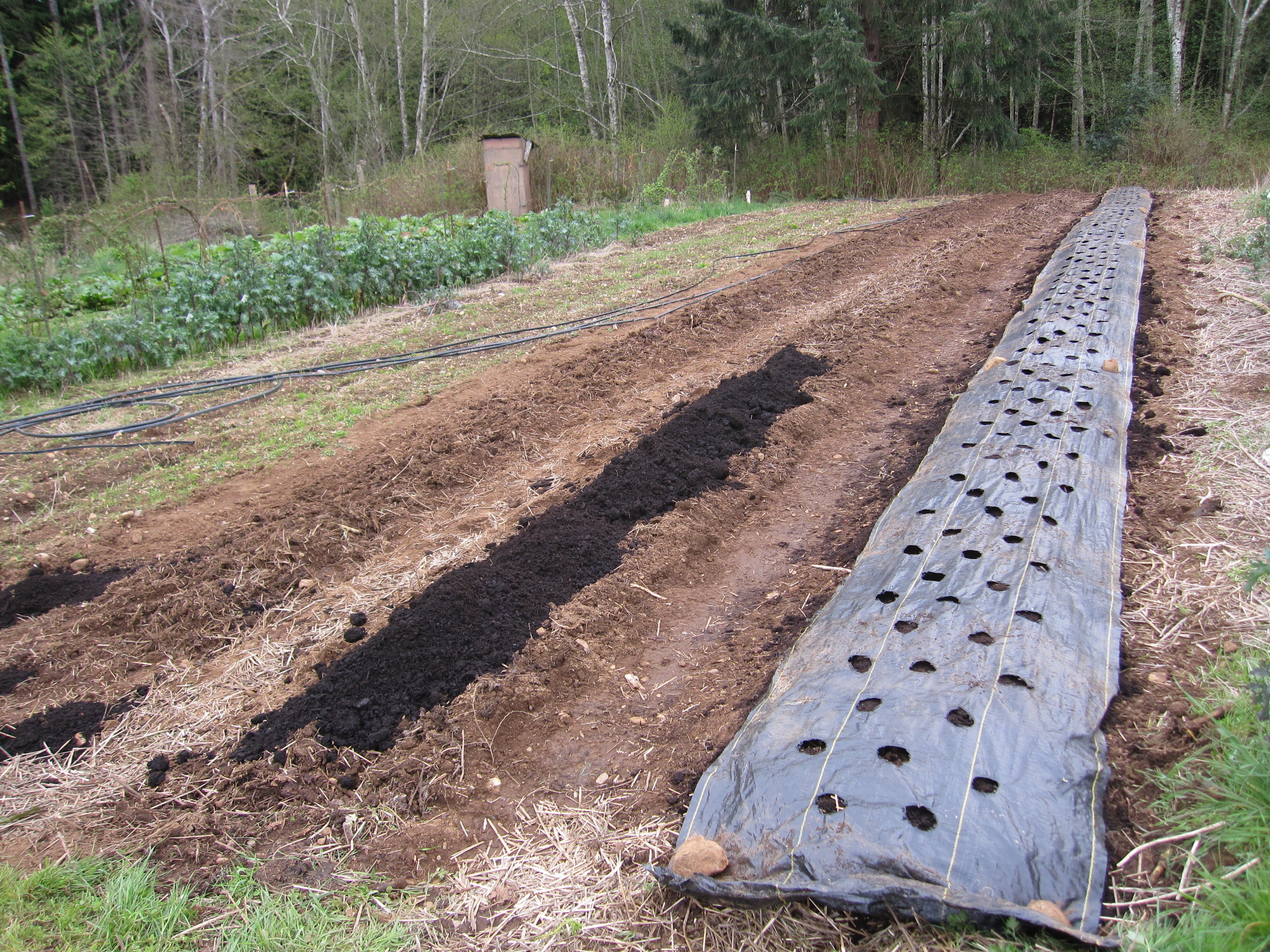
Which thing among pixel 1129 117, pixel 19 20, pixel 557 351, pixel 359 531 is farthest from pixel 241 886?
pixel 19 20

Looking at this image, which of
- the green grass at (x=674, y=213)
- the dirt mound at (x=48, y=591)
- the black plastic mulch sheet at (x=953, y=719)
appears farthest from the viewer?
the green grass at (x=674, y=213)

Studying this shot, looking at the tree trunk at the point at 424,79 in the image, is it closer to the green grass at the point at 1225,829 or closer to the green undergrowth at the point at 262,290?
the green undergrowth at the point at 262,290

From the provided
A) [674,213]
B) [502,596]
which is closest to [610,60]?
[674,213]

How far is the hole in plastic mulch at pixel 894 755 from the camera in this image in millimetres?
1895

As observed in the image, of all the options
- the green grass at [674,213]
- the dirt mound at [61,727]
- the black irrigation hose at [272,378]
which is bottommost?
the dirt mound at [61,727]

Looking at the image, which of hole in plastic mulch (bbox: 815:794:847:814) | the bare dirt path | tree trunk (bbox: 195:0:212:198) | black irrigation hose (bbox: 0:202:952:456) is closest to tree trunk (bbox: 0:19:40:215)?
tree trunk (bbox: 195:0:212:198)

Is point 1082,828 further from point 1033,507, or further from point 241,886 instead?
point 241,886

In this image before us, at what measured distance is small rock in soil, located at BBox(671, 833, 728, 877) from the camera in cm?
178

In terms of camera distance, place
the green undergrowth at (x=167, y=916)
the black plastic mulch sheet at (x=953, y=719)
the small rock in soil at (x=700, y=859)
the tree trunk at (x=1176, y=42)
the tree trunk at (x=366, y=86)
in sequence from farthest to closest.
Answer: the tree trunk at (x=366, y=86)
the tree trunk at (x=1176, y=42)
the green undergrowth at (x=167, y=916)
the small rock in soil at (x=700, y=859)
the black plastic mulch sheet at (x=953, y=719)

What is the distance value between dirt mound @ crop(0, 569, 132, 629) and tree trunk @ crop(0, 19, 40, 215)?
1825cm

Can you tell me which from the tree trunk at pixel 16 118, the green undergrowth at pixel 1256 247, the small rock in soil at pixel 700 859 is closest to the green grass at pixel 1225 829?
the small rock in soil at pixel 700 859

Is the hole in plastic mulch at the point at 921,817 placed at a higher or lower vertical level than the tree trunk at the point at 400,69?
lower

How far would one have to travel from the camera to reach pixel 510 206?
14.2 metres

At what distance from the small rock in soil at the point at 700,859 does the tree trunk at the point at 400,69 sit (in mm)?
24571
